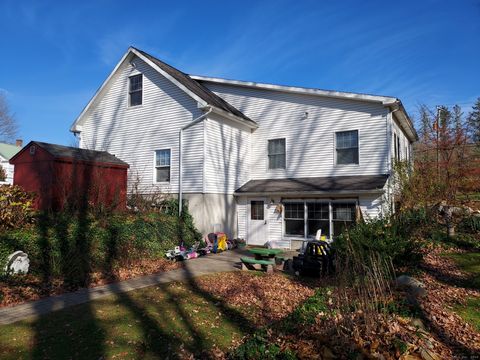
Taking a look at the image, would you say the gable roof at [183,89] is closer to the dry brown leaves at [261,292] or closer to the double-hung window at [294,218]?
the double-hung window at [294,218]

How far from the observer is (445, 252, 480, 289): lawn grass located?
879 cm

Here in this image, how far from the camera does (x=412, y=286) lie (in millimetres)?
7609

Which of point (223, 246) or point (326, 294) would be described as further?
point (223, 246)

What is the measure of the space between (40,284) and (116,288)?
185 cm

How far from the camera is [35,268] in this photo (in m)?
9.14

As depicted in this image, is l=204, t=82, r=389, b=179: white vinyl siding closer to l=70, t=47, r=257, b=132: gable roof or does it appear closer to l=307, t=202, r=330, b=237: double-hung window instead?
l=70, t=47, r=257, b=132: gable roof

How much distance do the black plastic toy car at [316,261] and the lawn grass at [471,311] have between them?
3640 mm

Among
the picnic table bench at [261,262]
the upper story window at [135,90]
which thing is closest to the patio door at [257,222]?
the picnic table bench at [261,262]

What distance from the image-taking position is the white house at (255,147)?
1580 centimetres

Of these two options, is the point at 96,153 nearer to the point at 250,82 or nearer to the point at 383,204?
the point at 250,82

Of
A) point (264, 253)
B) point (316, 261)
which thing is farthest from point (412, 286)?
point (264, 253)

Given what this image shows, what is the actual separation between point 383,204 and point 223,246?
24.3 feet

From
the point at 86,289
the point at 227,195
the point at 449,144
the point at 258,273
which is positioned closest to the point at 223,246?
the point at 227,195

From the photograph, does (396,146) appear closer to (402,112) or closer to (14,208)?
(402,112)
